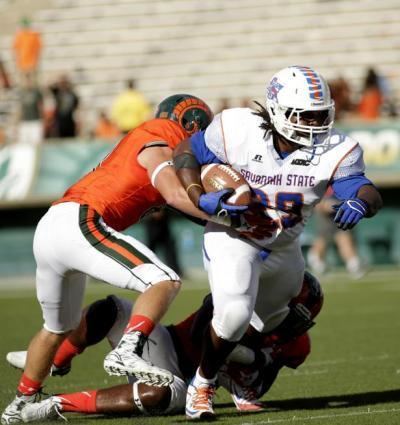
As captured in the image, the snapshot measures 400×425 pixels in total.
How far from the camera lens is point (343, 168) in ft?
18.8

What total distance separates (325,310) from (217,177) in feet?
20.5

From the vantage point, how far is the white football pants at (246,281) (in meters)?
5.62

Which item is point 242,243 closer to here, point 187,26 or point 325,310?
point 325,310

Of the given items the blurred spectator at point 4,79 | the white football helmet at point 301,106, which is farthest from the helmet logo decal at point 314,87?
the blurred spectator at point 4,79

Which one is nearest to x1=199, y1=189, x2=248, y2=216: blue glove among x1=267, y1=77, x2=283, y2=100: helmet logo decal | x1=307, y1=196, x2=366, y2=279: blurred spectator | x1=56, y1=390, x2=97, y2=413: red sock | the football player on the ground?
x1=267, y1=77, x2=283, y2=100: helmet logo decal

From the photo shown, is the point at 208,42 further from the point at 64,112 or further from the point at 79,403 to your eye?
the point at 79,403

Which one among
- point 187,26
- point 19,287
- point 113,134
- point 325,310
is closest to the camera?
point 325,310

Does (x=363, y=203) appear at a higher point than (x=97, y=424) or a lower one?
higher

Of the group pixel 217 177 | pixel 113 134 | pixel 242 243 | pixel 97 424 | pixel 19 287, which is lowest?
pixel 19 287

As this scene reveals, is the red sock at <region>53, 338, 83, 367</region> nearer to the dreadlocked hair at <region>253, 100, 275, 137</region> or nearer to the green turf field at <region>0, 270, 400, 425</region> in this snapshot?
the green turf field at <region>0, 270, 400, 425</region>

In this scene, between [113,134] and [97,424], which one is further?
[113,134]

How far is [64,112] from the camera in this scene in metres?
17.4

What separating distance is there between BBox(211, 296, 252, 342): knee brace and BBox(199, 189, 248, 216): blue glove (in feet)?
1.40

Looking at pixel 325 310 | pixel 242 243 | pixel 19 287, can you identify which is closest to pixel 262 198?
pixel 242 243
